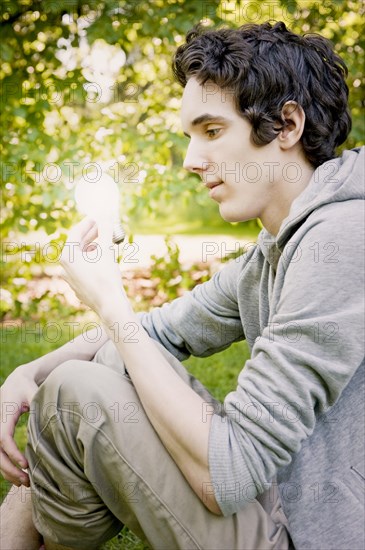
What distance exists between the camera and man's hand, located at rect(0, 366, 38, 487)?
1.67 meters

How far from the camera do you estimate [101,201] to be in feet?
5.78

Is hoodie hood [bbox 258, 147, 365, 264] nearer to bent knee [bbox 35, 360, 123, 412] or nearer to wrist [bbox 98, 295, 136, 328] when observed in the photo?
wrist [bbox 98, 295, 136, 328]

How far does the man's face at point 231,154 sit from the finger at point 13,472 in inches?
29.9

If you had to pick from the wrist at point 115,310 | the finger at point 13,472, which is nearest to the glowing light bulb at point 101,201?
the wrist at point 115,310

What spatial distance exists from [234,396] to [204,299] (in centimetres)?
62

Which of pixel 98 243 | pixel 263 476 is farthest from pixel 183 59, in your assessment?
pixel 263 476

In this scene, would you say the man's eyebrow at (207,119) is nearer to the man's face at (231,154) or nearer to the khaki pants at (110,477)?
the man's face at (231,154)

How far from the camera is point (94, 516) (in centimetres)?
150

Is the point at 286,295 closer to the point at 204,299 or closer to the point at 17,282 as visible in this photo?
the point at 204,299

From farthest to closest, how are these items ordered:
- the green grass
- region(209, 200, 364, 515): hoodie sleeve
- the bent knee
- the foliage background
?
1. the foliage background
2. the green grass
3. the bent knee
4. region(209, 200, 364, 515): hoodie sleeve

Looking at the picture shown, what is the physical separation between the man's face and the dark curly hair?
0.07ft

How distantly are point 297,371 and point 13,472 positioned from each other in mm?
745

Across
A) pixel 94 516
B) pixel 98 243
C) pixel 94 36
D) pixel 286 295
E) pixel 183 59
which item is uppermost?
pixel 94 36

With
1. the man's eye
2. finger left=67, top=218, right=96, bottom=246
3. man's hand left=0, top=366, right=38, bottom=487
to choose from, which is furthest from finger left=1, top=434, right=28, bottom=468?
the man's eye
